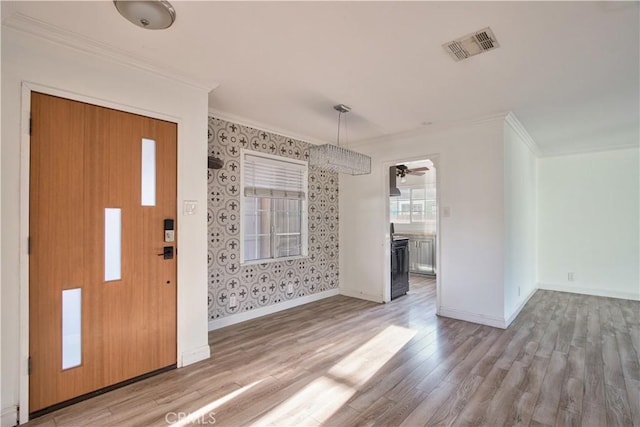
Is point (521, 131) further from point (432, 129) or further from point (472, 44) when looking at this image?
point (472, 44)

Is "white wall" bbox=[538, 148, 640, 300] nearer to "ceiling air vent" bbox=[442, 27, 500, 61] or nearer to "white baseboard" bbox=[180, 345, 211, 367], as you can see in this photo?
"ceiling air vent" bbox=[442, 27, 500, 61]

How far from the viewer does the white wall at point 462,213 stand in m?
3.76

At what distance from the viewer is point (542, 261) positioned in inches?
233

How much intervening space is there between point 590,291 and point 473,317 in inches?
127

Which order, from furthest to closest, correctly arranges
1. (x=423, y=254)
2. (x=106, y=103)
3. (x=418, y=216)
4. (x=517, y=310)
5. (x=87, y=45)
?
(x=418, y=216) → (x=423, y=254) → (x=517, y=310) → (x=106, y=103) → (x=87, y=45)

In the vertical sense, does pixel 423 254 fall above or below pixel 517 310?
above

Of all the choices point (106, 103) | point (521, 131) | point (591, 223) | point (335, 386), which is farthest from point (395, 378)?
point (591, 223)

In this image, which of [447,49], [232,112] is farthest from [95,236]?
[447,49]

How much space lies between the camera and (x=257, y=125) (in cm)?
409

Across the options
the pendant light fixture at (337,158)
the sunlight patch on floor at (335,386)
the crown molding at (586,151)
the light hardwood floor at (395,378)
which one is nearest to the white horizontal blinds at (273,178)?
the pendant light fixture at (337,158)

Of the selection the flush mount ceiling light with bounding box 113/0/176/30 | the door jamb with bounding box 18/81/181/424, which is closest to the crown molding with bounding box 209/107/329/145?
the flush mount ceiling light with bounding box 113/0/176/30

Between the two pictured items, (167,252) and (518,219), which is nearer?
(167,252)

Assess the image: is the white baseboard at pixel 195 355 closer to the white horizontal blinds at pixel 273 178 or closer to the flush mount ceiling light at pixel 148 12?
the white horizontal blinds at pixel 273 178

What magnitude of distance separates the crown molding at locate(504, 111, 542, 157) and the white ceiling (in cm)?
12
